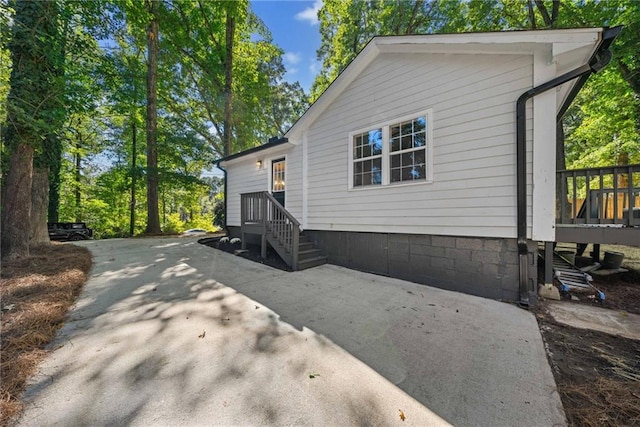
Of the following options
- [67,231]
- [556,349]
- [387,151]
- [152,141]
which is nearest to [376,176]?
[387,151]

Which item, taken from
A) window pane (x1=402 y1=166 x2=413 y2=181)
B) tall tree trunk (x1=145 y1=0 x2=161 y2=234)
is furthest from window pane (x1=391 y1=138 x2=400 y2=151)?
tall tree trunk (x1=145 y1=0 x2=161 y2=234)

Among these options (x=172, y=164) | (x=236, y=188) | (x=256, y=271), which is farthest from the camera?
(x=172, y=164)

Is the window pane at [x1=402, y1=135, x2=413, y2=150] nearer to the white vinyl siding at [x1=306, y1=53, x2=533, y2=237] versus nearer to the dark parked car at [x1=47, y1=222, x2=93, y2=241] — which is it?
the white vinyl siding at [x1=306, y1=53, x2=533, y2=237]

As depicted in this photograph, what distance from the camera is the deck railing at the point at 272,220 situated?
17.7 ft

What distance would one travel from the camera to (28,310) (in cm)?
269

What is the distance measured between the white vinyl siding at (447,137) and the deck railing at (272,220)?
1260 millimetres

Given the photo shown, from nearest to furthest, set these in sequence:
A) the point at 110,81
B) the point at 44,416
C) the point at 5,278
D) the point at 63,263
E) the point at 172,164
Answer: the point at 44,416 → the point at 5,278 → the point at 63,263 → the point at 110,81 → the point at 172,164

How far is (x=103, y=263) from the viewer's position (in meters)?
5.43

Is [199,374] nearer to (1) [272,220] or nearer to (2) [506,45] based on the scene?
(1) [272,220]

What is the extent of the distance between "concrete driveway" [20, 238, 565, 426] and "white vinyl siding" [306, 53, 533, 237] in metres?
1.55

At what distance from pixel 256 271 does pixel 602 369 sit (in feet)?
16.1

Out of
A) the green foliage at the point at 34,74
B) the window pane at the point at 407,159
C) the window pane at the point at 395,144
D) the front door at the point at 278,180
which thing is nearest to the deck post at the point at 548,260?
the window pane at the point at 407,159

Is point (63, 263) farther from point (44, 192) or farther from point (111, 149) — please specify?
point (111, 149)

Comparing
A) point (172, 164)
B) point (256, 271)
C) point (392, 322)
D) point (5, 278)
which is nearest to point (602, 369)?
point (392, 322)
